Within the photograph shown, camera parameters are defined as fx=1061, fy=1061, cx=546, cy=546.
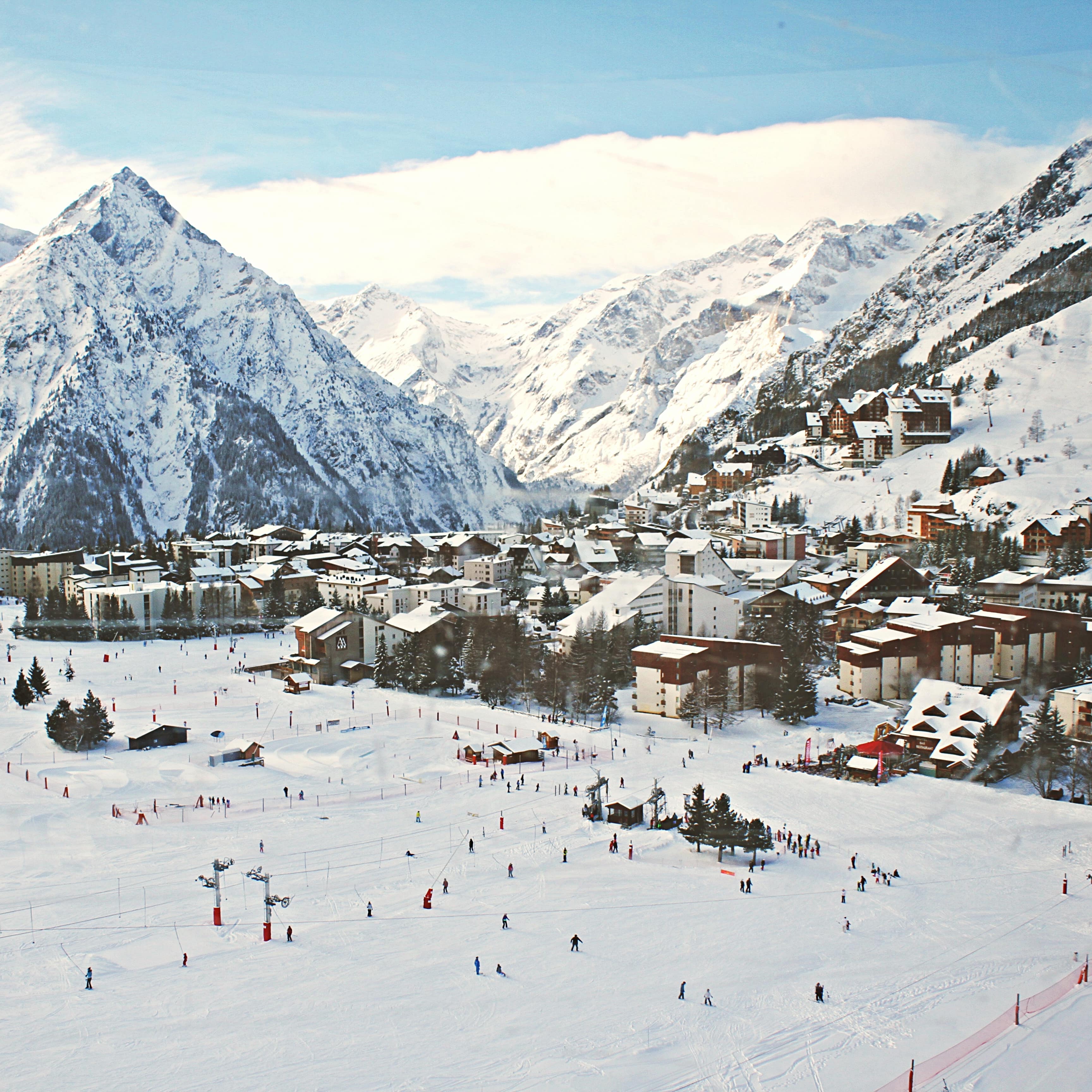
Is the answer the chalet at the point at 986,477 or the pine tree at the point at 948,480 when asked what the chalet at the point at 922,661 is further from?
the pine tree at the point at 948,480

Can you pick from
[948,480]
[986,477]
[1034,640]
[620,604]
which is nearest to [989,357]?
[948,480]

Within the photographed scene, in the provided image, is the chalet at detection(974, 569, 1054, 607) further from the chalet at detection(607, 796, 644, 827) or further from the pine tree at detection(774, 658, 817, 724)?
the chalet at detection(607, 796, 644, 827)

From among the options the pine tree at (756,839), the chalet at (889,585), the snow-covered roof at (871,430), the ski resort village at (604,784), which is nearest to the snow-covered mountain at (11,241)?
the ski resort village at (604,784)

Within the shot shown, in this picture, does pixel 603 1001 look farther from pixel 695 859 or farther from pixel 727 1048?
pixel 695 859

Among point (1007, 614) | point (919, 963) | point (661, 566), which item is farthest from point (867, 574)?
point (919, 963)

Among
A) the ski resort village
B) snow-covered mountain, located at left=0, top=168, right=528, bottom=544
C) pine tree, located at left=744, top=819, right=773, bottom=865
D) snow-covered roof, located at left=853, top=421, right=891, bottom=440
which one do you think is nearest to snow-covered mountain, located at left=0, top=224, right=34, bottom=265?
snow-covered mountain, located at left=0, top=168, right=528, bottom=544

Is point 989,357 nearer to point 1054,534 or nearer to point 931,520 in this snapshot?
point 931,520
